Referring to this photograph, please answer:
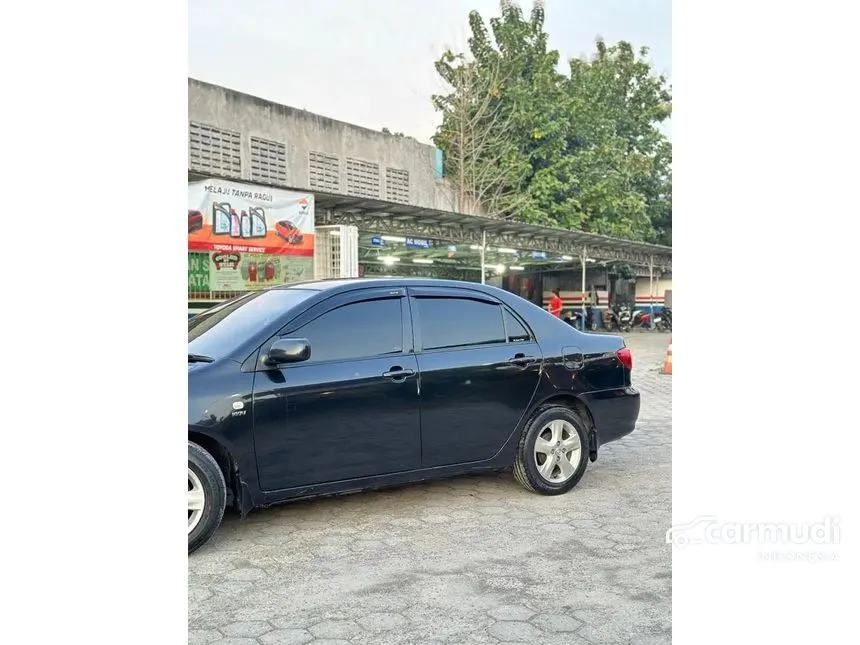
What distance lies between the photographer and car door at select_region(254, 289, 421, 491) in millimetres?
4219

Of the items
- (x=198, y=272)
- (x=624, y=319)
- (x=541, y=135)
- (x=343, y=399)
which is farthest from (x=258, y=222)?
(x=624, y=319)

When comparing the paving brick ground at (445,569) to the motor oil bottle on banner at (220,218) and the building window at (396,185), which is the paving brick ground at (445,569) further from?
the building window at (396,185)

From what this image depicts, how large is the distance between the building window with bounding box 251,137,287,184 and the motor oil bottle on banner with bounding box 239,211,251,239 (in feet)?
16.8

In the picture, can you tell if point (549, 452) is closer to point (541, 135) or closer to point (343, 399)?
point (343, 399)

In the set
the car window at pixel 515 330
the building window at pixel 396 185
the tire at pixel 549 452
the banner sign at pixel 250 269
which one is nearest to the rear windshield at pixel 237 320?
the car window at pixel 515 330

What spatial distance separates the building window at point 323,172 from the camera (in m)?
17.2

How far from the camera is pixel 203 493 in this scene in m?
3.99

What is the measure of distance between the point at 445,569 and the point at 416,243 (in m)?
13.1
